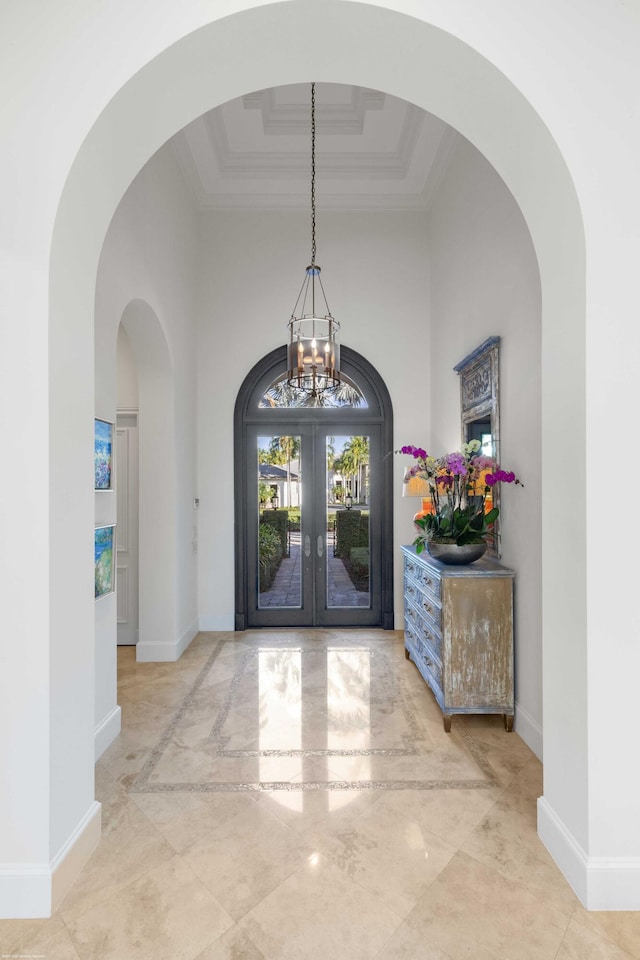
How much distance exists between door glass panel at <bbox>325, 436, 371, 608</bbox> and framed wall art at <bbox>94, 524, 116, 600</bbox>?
251 centimetres

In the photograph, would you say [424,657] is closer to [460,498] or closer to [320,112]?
[460,498]

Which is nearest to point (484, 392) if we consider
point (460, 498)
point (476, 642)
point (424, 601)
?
point (460, 498)

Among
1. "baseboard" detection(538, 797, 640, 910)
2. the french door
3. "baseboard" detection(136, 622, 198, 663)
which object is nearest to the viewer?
"baseboard" detection(538, 797, 640, 910)

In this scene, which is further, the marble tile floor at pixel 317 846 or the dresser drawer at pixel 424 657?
the dresser drawer at pixel 424 657

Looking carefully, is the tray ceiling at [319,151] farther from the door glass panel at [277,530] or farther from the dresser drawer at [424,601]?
the dresser drawer at [424,601]

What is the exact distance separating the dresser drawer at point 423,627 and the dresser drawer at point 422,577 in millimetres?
197

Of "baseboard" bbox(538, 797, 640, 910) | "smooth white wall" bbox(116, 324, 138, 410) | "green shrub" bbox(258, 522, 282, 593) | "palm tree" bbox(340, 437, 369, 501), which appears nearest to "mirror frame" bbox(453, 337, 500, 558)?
"palm tree" bbox(340, 437, 369, 501)

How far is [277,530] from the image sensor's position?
515 centimetres

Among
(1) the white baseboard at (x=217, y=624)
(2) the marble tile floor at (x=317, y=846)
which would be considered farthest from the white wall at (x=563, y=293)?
(1) the white baseboard at (x=217, y=624)

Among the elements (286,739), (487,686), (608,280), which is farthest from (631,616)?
(286,739)

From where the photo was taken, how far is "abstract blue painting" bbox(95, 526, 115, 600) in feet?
9.50

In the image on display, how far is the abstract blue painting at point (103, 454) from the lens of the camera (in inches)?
115

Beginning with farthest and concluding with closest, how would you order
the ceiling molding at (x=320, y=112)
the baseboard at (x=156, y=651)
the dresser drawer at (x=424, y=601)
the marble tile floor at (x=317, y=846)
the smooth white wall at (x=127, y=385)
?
the smooth white wall at (x=127, y=385) < the baseboard at (x=156, y=651) < the ceiling molding at (x=320, y=112) < the dresser drawer at (x=424, y=601) < the marble tile floor at (x=317, y=846)

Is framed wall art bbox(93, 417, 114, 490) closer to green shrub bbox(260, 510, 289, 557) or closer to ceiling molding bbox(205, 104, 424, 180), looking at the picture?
green shrub bbox(260, 510, 289, 557)
